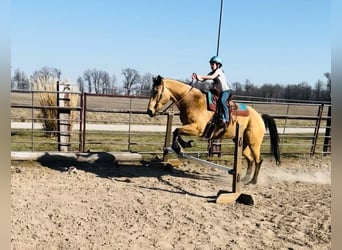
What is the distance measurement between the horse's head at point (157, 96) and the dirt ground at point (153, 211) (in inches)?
42.7

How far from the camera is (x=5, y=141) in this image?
72cm

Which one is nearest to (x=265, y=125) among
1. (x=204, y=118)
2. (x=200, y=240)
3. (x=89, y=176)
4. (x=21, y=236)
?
(x=204, y=118)

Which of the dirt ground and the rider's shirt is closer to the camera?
the dirt ground

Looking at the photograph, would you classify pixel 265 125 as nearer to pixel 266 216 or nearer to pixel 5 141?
pixel 266 216

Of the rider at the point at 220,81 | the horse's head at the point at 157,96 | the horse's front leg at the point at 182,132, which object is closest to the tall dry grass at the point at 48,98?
the horse's head at the point at 157,96

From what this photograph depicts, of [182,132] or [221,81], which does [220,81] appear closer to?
[221,81]

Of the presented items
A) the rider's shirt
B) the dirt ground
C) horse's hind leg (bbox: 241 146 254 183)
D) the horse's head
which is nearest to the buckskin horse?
the horse's head

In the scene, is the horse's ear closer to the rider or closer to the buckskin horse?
the buckskin horse

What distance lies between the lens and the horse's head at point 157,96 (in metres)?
5.27

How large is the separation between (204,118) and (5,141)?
4657 mm

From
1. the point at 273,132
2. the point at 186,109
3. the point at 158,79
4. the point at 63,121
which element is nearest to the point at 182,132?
the point at 186,109

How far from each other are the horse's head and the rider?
75 cm

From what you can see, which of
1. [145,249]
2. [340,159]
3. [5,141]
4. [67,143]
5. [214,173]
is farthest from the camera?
[67,143]

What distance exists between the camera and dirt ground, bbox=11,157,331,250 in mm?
3201
